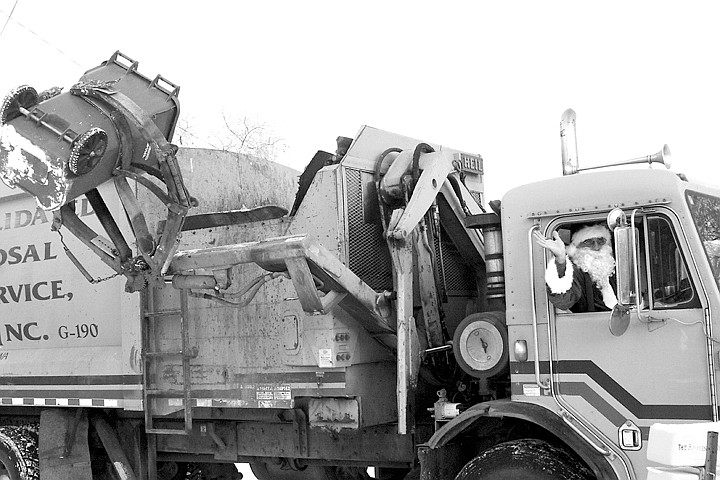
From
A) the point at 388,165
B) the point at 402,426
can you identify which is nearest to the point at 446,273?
the point at 388,165

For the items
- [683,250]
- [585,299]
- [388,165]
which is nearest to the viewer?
[683,250]

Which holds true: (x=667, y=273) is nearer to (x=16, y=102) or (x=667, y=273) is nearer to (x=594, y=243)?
(x=594, y=243)

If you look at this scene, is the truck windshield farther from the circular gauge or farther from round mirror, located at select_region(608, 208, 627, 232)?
the circular gauge

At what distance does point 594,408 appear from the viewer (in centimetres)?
439

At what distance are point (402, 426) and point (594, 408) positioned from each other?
115cm

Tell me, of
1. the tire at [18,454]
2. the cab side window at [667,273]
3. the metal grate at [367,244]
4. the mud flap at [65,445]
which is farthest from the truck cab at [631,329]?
the tire at [18,454]

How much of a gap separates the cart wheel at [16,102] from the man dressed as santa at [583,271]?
3007 millimetres

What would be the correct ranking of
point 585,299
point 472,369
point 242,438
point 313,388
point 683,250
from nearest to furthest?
point 683,250
point 585,299
point 472,369
point 313,388
point 242,438

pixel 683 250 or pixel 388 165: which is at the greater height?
pixel 388 165

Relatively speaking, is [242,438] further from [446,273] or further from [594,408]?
[594,408]

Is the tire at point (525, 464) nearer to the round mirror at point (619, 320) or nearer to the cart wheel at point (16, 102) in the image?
the round mirror at point (619, 320)

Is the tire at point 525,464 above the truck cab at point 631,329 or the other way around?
the other way around

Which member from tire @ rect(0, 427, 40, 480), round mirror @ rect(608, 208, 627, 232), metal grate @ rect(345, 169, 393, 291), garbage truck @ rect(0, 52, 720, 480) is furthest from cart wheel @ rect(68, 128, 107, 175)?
tire @ rect(0, 427, 40, 480)

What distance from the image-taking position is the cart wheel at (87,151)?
15.5 feet
